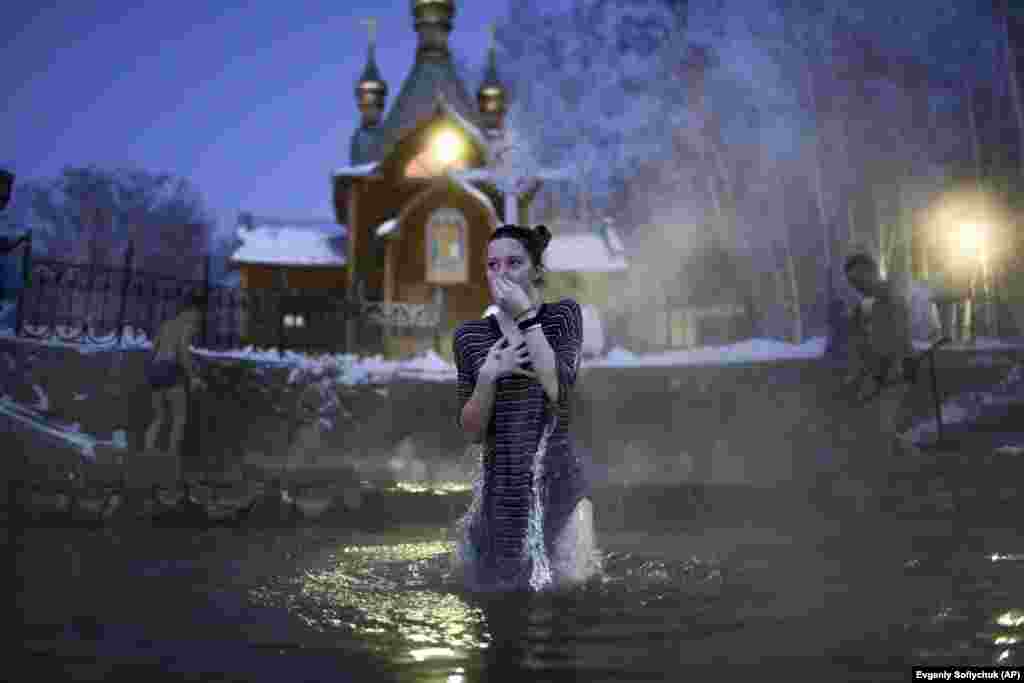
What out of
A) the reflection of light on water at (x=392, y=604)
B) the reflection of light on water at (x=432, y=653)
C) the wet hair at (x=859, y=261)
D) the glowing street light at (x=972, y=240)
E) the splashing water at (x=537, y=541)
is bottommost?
the reflection of light on water at (x=392, y=604)

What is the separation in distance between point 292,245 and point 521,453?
31.2 metres

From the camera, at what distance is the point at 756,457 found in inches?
480

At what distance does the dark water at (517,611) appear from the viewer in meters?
2.30

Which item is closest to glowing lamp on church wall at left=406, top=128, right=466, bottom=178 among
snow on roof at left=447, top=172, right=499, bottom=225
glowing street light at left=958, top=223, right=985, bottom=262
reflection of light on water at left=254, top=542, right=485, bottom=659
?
snow on roof at left=447, top=172, right=499, bottom=225

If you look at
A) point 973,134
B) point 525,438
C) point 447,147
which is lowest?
point 525,438

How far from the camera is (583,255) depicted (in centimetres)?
3328

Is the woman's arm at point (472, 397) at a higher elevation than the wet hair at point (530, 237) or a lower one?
lower

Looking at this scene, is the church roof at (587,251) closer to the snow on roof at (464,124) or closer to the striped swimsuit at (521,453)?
the snow on roof at (464,124)

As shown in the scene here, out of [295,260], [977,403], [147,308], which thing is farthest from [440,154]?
[977,403]

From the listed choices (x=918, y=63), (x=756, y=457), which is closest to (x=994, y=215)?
(x=918, y=63)

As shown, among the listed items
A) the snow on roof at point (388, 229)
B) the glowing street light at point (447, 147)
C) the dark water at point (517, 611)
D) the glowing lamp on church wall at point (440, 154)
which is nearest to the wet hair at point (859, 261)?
the dark water at point (517, 611)

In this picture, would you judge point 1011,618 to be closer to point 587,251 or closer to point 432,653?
point 432,653

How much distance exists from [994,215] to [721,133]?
42.9 ft

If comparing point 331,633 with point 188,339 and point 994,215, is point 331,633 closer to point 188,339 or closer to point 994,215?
point 188,339
